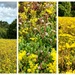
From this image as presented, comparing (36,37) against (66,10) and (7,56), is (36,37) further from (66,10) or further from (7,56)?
(66,10)

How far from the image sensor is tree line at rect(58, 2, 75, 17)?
5168 mm

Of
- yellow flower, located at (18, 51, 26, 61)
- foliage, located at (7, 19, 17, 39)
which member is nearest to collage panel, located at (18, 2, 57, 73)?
yellow flower, located at (18, 51, 26, 61)

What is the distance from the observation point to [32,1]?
5223 millimetres

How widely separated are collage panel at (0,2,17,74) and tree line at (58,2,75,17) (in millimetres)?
902

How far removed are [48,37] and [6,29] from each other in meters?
0.87

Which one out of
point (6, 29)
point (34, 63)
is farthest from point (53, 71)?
point (6, 29)

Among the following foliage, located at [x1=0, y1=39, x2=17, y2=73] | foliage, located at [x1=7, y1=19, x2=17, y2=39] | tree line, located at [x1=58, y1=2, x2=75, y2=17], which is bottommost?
foliage, located at [x1=0, y1=39, x2=17, y2=73]

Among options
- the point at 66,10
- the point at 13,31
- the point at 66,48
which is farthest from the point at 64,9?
the point at 13,31

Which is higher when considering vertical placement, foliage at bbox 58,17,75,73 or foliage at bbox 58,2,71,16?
foliage at bbox 58,2,71,16

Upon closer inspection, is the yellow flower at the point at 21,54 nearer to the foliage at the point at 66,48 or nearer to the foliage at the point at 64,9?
the foliage at the point at 66,48

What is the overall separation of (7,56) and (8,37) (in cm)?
39

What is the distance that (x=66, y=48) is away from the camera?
518 cm

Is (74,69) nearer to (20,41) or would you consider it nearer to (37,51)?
Answer: (37,51)

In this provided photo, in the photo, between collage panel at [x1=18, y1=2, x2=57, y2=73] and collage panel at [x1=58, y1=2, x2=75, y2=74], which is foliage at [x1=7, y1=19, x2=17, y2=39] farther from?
collage panel at [x1=58, y1=2, x2=75, y2=74]
